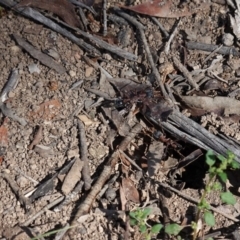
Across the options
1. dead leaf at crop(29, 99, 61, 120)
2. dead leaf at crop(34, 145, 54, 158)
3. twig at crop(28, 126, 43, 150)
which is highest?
dead leaf at crop(29, 99, 61, 120)

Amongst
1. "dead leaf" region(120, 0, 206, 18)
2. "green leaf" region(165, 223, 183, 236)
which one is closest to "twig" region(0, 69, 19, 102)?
"dead leaf" region(120, 0, 206, 18)

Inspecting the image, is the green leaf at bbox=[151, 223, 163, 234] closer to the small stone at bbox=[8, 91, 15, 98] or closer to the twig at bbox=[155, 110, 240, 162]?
the twig at bbox=[155, 110, 240, 162]

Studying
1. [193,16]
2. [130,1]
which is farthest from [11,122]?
[193,16]

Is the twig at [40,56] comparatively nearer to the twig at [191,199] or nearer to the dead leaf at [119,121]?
the dead leaf at [119,121]

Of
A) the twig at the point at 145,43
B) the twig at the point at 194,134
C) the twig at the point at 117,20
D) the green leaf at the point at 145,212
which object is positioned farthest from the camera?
the twig at the point at 117,20

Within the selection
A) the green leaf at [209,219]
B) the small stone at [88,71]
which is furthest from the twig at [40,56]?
the green leaf at [209,219]

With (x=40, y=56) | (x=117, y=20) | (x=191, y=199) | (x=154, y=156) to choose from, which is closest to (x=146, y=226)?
(x=191, y=199)

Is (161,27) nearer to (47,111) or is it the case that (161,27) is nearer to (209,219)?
(47,111)

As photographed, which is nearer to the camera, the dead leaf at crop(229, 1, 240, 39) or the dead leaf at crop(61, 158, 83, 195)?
the dead leaf at crop(61, 158, 83, 195)
